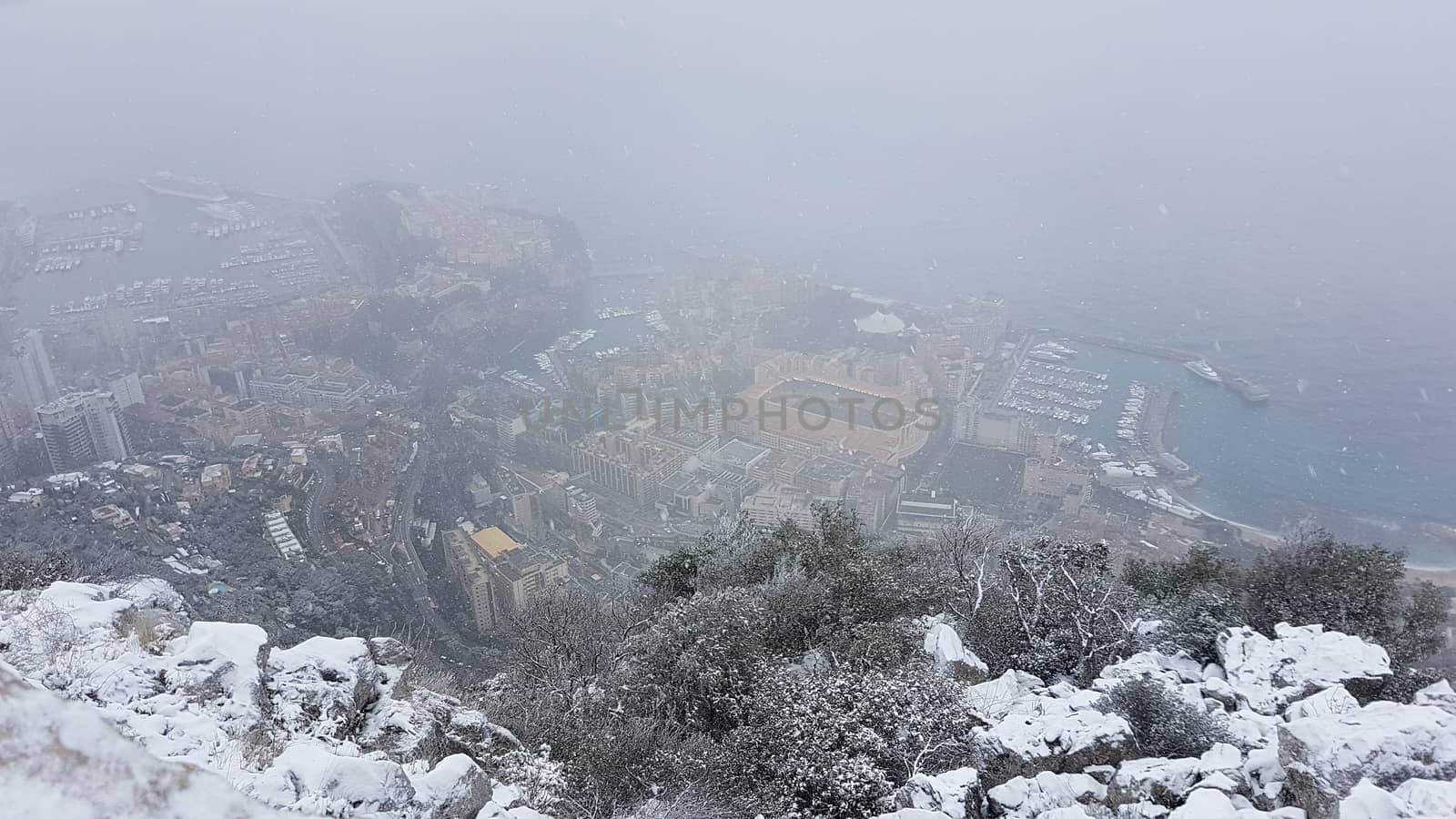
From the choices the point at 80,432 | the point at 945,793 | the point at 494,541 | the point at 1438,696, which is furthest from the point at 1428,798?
the point at 80,432

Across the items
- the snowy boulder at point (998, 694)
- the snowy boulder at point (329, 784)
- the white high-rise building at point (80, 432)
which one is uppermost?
the snowy boulder at point (329, 784)

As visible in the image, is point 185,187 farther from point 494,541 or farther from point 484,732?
point 484,732

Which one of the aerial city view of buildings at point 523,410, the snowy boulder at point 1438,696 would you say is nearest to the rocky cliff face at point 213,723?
the snowy boulder at point 1438,696

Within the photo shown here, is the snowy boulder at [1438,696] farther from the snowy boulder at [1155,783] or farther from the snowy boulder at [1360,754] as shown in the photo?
the snowy boulder at [1155,783]

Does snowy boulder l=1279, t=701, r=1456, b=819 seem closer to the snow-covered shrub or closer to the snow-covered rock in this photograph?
the snow-covered shrub

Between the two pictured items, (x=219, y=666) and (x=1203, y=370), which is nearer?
(x=219, y=666)

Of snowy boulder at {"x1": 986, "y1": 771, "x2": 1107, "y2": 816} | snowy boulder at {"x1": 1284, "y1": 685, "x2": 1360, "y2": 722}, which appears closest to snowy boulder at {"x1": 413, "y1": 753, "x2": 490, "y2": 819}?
snowy boulder at {"x1": 986, "y1": 771, "x2": 1107, "y2": 816}

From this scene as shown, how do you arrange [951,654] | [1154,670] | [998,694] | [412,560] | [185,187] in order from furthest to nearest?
[185,187] → [412,560] → [951,654] → [1154,670] → [998,694]
